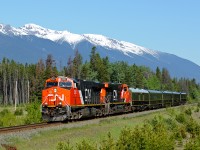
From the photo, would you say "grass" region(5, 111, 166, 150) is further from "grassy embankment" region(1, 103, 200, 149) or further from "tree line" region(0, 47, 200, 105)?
"tree line" region(0, 47, 200, 105)

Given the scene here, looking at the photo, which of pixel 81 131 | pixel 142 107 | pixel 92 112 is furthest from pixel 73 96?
Result: pixel 142 107

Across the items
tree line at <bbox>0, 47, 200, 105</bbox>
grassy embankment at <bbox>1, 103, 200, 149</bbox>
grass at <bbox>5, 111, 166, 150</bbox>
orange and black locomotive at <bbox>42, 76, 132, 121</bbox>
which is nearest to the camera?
grassy embankment at <bbox>1, 103, 200, 149</bbox>

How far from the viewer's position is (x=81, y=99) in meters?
39.0

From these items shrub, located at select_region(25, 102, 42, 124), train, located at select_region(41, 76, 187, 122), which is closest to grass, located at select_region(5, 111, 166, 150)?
train, located at select_region(41, 76, 187, 122)

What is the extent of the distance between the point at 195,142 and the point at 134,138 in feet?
9.43

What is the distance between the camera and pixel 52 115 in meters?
36.0

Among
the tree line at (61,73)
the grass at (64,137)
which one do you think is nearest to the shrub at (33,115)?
the grass at (64,137)

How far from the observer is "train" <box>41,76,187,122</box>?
36.2 m

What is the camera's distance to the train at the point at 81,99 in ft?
119

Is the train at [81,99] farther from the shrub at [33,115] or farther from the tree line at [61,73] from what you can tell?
the tree line at [61,73]

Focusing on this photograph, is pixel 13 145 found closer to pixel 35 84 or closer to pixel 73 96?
pixel 73 96

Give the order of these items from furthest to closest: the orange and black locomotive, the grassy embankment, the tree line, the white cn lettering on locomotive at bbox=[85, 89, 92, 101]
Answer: the tree line → the white cn lettering on locomotive at bbox=[85, 89, 92, 101] → the orange and black locomotive → the grassy embankment

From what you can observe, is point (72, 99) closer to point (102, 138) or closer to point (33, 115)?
point (33, 115)

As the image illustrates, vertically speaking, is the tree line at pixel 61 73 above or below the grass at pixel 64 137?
above
